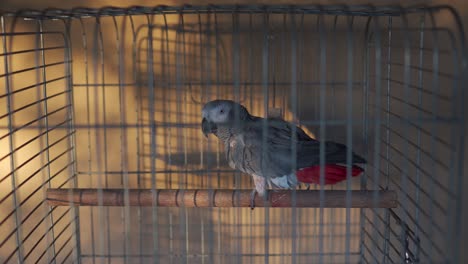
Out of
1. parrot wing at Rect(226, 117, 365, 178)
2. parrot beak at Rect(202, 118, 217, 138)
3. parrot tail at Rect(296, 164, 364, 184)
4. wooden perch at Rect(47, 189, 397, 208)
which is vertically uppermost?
parrot beak at Rect(202, 118, 217, 138)

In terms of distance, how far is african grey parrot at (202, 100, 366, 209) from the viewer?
134 cm

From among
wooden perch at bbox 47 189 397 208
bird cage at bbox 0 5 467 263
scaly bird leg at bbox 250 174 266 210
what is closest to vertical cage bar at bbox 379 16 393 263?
bird cage at bbox 0 5 467 263

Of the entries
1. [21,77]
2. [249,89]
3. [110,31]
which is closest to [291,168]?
[249,89]

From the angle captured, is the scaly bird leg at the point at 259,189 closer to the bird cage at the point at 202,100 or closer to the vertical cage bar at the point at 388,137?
the bird cage at the point at 202,100

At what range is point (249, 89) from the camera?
169 cm

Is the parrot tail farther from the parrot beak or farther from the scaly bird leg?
the parrot beak

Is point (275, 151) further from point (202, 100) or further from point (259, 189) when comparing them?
point (202, 100)

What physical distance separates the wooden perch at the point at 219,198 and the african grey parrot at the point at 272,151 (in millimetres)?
38

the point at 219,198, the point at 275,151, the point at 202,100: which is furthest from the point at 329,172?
the point at 202,100

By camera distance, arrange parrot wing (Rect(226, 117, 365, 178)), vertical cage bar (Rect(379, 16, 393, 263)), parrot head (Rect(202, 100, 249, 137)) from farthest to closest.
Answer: vertical cage bar (Rect(379, 16, 393, 263)), parrot head (Rect(202, 100, 249, 137)), parrot wing (Rect(226, 117, 365, 178))

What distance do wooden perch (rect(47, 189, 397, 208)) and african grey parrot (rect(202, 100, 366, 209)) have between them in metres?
0.04

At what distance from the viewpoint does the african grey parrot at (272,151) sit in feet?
4.39

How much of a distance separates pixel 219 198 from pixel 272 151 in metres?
0.21

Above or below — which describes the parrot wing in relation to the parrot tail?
above
